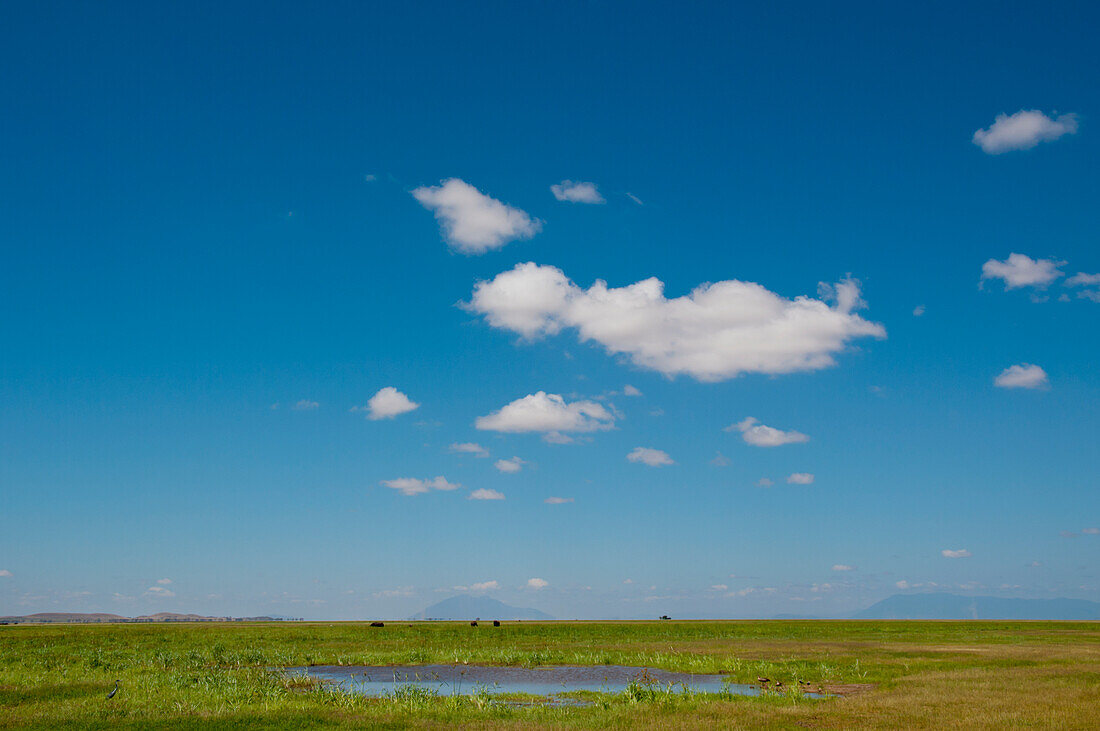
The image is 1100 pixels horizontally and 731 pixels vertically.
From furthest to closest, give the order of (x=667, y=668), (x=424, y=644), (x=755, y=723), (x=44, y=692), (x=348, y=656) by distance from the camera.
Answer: (x=424, y=644) → (x=348, y=656) → (x=667, y=668) → (x=44, y=692) → (x=755, y=723)

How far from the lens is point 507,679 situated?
135 feet

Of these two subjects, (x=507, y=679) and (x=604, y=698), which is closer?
(x=604, y=698)

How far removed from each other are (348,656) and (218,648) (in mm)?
10097

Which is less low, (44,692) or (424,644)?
(44,692)

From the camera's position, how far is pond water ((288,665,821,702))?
35125mm

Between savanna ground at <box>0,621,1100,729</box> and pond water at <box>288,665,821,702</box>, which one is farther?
pond water at <box>288,665,821,702</box>

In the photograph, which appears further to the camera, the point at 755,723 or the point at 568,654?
the point at 568,654

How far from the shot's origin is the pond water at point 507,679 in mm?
35125

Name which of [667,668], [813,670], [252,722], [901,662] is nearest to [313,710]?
[252,722]

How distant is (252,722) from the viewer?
2547 cm

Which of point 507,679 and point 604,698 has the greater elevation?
point 604,698

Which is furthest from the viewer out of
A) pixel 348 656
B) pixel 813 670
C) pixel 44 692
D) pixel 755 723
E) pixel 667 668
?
pixel 348 656

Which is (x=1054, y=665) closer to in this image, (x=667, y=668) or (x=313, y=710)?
(x=667, y=668)

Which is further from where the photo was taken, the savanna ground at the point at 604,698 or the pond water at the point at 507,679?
the pond water at the point at 507,679
